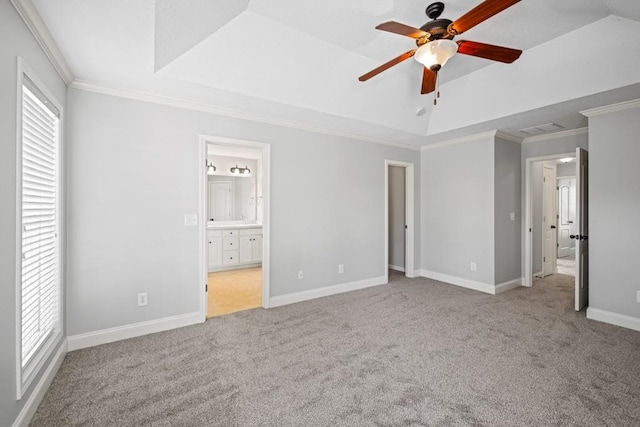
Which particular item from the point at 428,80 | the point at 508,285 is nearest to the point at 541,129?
the point at 508,285

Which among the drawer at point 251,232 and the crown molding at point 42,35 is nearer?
the crown molding at point 42,35

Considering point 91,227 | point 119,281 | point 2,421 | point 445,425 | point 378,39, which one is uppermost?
point 378,39

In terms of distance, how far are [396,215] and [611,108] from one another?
3.45m

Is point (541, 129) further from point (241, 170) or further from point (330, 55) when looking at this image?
point (241, 170)

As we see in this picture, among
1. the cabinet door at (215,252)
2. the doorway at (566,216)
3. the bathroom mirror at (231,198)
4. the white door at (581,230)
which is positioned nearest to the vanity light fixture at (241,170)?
the bathroom mirror at (231,198)

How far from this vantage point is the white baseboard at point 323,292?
12.6 ft

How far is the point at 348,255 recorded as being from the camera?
4531mm

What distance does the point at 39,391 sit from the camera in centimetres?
194

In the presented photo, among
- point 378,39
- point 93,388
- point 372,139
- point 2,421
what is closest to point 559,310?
point 372,139

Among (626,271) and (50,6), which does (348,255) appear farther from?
(50,6)

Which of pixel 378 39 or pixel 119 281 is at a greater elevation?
pixel 378 39

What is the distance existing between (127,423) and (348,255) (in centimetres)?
326

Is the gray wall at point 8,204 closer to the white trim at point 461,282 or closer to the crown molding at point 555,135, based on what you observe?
the white trim at point 461,282

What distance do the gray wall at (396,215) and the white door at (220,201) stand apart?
3.60 m
